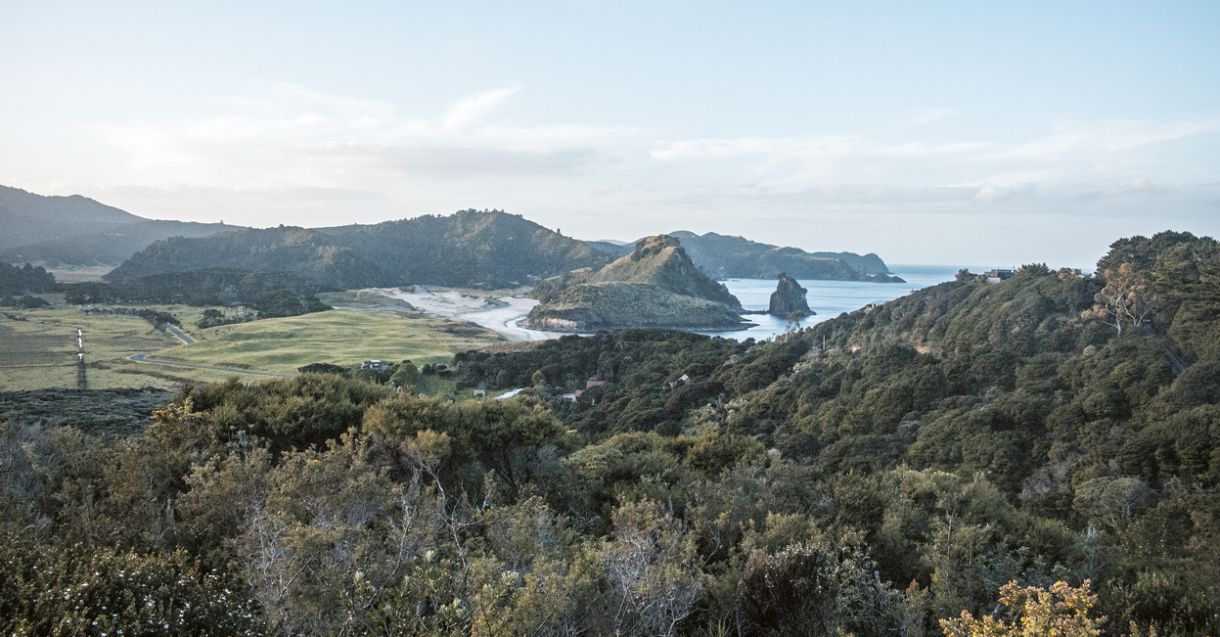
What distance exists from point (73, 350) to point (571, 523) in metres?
54.7

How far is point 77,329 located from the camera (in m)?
60.0

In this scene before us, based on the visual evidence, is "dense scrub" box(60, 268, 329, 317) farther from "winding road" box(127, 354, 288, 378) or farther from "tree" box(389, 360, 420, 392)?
"tree" box(389, 360, 420, 392)

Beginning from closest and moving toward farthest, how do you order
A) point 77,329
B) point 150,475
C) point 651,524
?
point 651,524, point 150,475, point 77,329

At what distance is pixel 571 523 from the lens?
852 centimetres

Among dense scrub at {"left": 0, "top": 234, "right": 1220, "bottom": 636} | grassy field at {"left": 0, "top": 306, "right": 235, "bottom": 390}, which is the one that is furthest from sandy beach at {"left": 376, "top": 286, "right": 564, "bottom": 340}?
dense scrub at {"left": 0, "top": 234, "right": 1220, "bottom": 636}

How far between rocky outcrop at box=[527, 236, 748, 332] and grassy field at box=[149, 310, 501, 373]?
1981cm

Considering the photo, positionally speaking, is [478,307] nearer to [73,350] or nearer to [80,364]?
[73,350]

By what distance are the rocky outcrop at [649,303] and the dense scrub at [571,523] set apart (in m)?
80.9

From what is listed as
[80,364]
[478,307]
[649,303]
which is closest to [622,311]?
[649,303]

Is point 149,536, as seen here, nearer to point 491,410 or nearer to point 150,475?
point 150,475

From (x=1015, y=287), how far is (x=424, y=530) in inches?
1857

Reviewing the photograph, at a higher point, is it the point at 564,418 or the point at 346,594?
the point at 346,594

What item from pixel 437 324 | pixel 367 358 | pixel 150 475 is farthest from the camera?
pixel 437 324

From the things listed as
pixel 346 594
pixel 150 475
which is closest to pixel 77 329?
pixel 150 475
